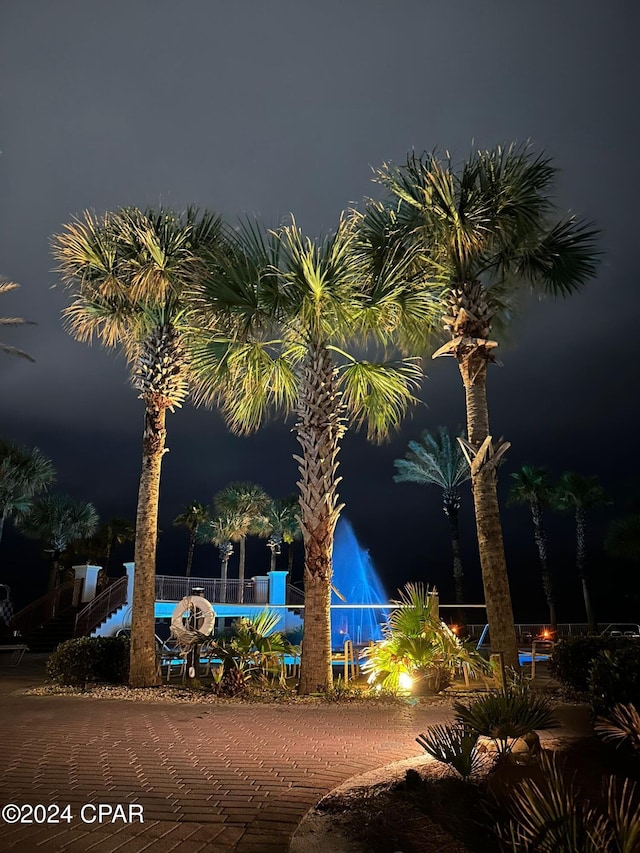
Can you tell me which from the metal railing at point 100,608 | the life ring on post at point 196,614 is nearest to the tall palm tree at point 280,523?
the metal railing at point 100,608

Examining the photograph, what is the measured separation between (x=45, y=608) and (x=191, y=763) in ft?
72.3

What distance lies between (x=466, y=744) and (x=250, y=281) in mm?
8027

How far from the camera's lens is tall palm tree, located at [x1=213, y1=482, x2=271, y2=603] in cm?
4403

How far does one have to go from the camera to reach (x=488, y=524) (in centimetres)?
1035

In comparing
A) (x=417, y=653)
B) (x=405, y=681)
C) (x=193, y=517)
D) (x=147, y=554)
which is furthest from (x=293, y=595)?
(x=417, y=653)

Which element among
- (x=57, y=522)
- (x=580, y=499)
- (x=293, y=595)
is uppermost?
(x=580, y=499)

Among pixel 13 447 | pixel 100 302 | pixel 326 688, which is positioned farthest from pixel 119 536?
pixel 326 688

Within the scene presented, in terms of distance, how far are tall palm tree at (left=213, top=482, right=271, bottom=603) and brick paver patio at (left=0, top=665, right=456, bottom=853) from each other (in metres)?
35.4

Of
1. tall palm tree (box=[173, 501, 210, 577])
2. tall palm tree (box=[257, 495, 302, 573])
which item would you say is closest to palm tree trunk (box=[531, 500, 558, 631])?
tall palm tree (box=[257, 495, 302, 573])

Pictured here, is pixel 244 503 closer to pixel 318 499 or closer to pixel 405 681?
pixel 318 499

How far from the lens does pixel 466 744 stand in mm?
4117

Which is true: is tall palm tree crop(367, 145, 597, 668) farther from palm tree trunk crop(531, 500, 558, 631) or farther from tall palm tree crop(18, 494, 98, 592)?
tall palm tree crop(18, 494, 98, 592)

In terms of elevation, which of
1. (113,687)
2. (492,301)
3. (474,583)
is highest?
(492,301)

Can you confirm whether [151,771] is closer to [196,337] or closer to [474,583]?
[196,337]
